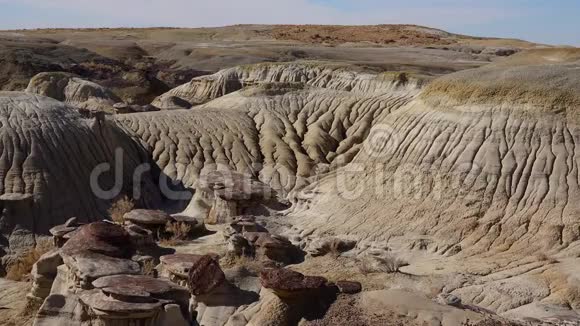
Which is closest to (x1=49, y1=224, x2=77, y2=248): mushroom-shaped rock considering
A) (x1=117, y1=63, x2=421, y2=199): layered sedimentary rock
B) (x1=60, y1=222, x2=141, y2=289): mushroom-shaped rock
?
(x1=60, y1=222, x2=141, y2=289): mushroom-shaped rock

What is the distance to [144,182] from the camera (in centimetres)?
2420

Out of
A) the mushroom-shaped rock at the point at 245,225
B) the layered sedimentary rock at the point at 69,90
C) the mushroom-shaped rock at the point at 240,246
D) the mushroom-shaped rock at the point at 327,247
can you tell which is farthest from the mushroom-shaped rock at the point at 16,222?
the layered sedimentary rock at the point at 69,90

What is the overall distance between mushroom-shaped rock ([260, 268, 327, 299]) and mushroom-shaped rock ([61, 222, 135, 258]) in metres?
3.42

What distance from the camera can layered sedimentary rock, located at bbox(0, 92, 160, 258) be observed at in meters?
20.0

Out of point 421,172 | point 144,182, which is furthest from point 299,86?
point 421,172

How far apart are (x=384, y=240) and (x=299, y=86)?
15368mm

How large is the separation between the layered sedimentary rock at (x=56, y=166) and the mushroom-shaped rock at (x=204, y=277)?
7.10 metres

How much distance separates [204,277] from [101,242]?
2415mm

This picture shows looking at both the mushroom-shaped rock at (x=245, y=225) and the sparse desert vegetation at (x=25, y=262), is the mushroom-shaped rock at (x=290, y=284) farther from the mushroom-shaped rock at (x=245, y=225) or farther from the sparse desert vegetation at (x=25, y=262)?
the sparse desert vegetation at (x=25, y=262)

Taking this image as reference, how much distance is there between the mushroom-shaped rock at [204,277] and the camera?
13.6 metres

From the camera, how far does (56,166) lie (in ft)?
70.5

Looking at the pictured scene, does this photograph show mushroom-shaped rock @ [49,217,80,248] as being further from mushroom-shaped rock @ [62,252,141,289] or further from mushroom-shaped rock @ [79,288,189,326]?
mushroom-shaped rock @ [79,288,189,326]

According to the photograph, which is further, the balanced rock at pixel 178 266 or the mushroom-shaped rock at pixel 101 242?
the mushroom-shaped rock at pixel 101 242

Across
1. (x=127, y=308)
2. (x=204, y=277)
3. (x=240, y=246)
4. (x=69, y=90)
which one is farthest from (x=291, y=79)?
(x=127, y=308)
